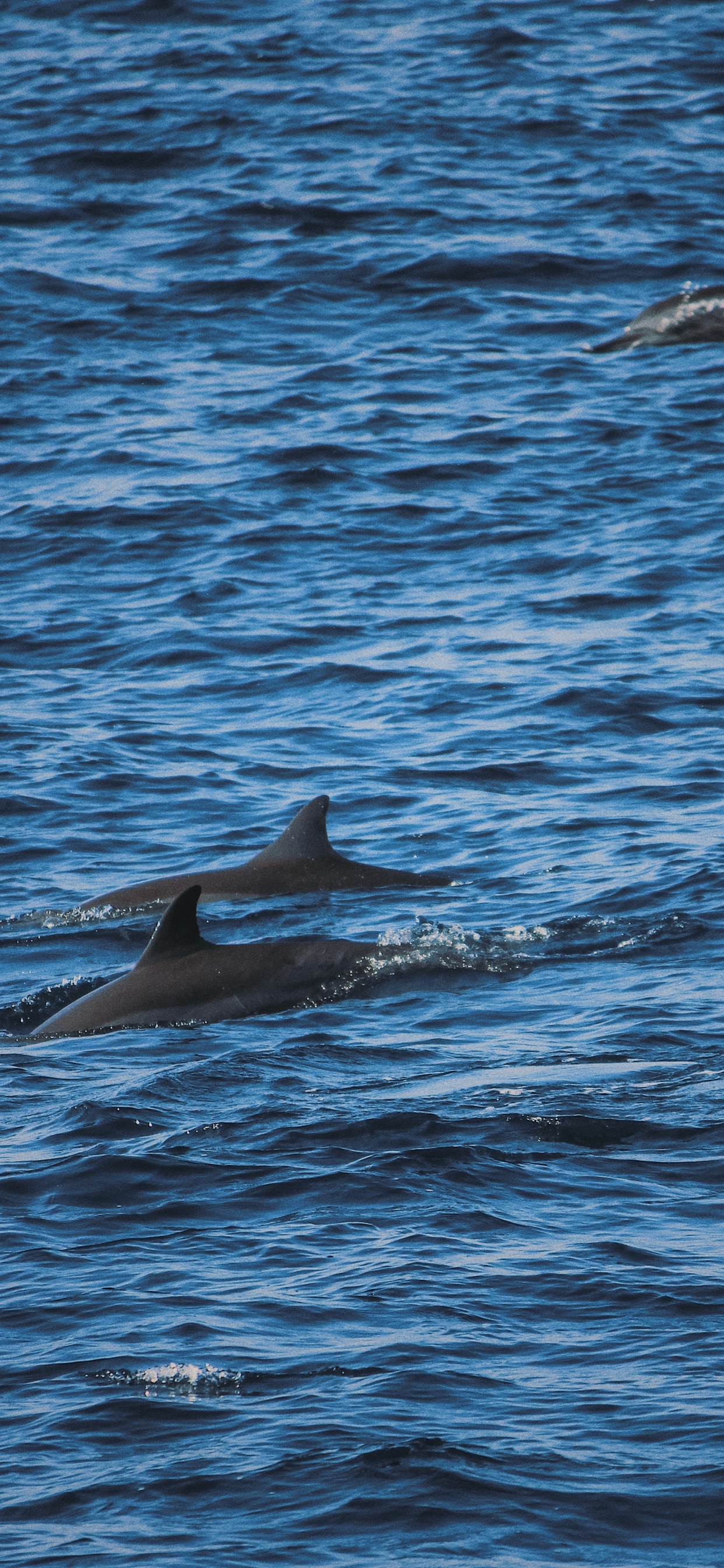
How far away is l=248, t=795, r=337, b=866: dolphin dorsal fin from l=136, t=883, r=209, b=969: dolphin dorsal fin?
88.1 inches

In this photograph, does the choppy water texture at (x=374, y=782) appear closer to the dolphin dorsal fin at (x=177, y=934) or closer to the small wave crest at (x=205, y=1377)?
the small wave crest at (x=205, y=1377)

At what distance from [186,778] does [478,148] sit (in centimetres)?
2084

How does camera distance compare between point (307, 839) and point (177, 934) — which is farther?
point (307, 839)

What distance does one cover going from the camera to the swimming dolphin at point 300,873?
1365 cm

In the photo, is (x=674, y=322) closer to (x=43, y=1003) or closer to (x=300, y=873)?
(x=300, y=873)

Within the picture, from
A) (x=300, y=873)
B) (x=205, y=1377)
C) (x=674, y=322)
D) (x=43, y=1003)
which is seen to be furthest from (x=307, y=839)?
(x=674, y=322)

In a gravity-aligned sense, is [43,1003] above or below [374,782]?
above

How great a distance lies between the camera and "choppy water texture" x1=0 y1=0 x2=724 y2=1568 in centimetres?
693

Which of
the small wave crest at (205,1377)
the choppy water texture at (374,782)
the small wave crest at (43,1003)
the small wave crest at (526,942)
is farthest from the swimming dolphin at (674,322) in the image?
the small wave crest at (205,1377)

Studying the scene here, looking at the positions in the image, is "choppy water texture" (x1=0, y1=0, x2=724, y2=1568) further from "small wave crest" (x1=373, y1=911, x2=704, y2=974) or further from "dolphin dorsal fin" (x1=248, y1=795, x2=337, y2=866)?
"dolphin dorsal fin" (x1=248, y1=795, x2=337, y2=866)

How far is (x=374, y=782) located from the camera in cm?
1590

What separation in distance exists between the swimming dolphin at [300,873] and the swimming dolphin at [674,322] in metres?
14.1

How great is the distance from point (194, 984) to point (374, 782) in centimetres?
477

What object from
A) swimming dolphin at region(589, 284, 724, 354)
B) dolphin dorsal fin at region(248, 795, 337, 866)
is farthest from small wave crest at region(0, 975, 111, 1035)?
swimming dolphin at region(589, 284, 724, 354)
